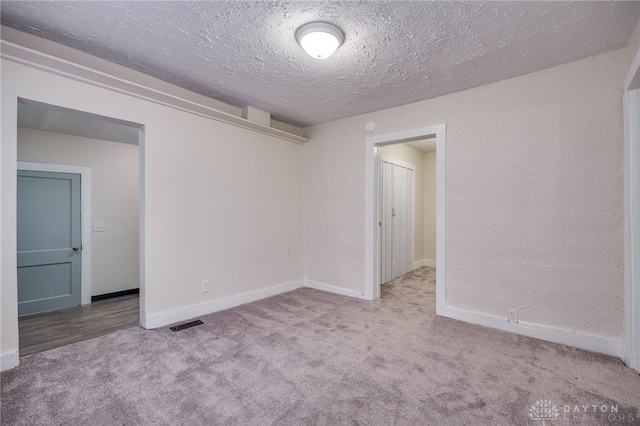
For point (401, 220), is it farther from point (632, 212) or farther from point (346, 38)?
point (346, 38)

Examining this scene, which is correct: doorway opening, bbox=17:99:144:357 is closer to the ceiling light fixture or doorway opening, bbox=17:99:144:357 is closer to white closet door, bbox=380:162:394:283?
the ceiling light fixture

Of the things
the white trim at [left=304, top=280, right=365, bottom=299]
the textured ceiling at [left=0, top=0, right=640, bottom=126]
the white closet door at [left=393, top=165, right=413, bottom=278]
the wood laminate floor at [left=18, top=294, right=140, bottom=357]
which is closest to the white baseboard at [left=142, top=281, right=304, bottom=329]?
the white trim at [left=304, top=280, right=365, bottom=299]

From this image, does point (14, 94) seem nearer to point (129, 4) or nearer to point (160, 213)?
point (129, 4)

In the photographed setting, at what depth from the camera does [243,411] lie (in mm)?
1630

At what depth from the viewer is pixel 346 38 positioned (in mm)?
2094

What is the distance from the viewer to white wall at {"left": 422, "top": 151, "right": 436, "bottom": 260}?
598 centimetres

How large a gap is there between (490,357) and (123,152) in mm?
Answer: 5442

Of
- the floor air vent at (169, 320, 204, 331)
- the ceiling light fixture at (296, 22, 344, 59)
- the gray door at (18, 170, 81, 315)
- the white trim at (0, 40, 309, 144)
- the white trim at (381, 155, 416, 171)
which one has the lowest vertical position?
the floor air vent at (169, 320, 204, 331)

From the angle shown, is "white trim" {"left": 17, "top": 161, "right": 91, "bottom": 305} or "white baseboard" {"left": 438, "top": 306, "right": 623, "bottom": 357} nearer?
"white baseboard" {"left": 438, "top": 306, "right": 623, "bottom": 357}

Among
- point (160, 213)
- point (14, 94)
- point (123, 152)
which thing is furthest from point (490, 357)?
point (123, 152)

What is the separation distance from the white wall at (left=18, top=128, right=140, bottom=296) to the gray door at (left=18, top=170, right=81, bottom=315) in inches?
8.8

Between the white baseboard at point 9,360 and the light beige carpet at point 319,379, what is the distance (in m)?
0.09

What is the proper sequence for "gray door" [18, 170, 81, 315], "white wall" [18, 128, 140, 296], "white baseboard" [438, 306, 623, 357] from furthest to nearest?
"white wall" [18, 128, 140, 296], "gray door" [18, 170, 81, 315], "white baseboard" [438, 306, 623, 357]

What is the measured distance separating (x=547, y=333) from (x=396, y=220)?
2.63m
